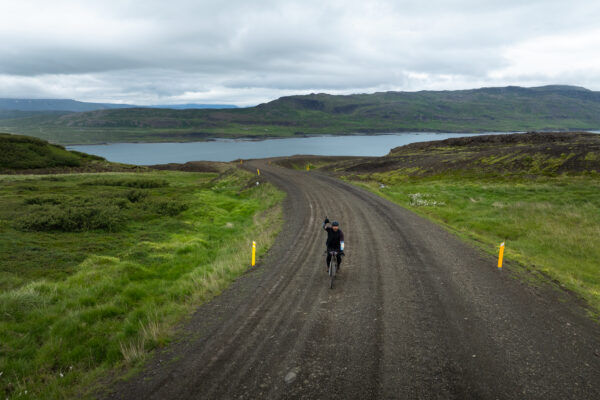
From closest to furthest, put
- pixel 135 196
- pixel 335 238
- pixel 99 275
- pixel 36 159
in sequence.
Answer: pixel 335 238 → pixel 99 275 → pixel 135 196 → pixel 36 159

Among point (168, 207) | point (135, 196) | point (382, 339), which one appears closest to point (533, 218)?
point (382, 339)

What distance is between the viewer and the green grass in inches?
321

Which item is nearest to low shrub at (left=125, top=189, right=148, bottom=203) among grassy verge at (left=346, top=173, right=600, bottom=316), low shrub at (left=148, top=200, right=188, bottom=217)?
low shrub at (left=148, top=200, right=188, bottom=217)

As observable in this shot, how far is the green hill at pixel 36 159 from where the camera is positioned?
58.0 meters

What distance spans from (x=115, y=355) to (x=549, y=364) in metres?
10.9

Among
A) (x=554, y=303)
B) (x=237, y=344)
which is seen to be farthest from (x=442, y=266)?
(x=237, y=344)

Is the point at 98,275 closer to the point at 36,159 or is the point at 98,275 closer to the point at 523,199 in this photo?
the point at 523,199

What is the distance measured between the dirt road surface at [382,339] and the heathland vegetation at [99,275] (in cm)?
142

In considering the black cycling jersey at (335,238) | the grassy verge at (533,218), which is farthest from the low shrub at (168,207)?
the grassy verge at (533,218)

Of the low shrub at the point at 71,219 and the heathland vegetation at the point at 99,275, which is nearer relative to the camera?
the heathland vegetation at the point at 99,275

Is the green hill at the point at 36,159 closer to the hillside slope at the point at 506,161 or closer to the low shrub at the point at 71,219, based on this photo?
the low shrub at the point at 71,219

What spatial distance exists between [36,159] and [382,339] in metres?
77.3

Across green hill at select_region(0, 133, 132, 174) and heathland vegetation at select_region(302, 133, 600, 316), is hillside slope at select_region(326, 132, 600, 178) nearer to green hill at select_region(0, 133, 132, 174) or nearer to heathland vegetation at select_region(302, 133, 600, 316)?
heathland vegetation at select_region(302, 133, 600, 316)

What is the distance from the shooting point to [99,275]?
1373 cm
